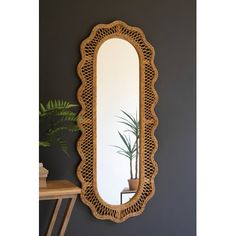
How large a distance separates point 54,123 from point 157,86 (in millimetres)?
828

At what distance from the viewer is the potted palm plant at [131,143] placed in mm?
2426

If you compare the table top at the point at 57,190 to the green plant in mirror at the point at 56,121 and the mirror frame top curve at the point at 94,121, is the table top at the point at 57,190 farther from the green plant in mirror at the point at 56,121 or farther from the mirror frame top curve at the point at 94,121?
the mirror frame top curve at the point at 94,121

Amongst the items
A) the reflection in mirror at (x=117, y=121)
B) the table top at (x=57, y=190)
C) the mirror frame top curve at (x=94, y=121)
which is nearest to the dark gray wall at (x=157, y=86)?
the mirror frame top curve at (x=94, y=121)

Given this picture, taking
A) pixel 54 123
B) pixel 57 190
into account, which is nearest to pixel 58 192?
pixel 57 190

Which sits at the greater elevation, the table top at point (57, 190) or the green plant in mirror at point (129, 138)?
the green plant in mirror at point (129, 138)

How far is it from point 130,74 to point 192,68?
56cm

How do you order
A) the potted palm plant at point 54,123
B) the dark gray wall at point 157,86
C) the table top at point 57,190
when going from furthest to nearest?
the dark gray wall at point 157,86 → the potted palm plant at point 54,123 → the table top at point 57,190

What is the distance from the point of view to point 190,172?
2.71 metres

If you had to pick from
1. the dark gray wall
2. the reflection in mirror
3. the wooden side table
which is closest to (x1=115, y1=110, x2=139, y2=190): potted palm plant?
the reflection in mirror

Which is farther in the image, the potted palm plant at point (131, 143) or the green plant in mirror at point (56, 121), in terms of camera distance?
the potted palm plant at point (131, 143)
